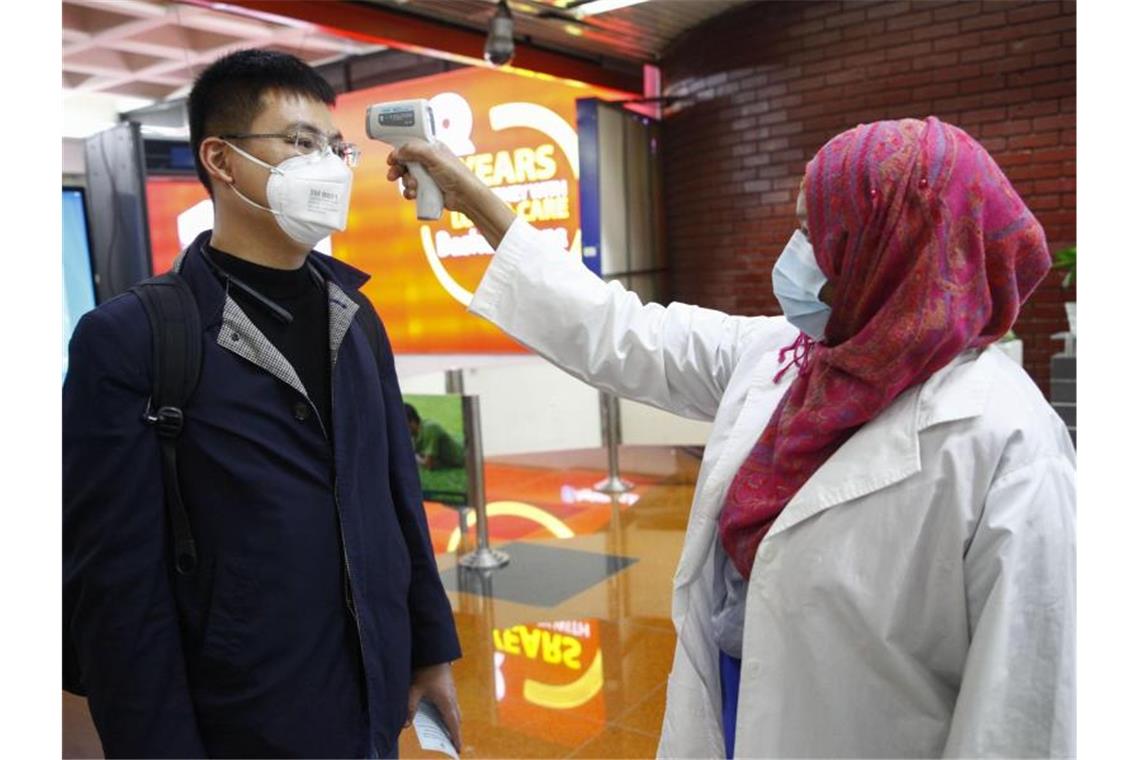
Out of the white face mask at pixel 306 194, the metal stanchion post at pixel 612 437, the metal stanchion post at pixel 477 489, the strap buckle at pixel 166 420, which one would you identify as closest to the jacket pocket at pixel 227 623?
the strap buckle at pixel 166 420

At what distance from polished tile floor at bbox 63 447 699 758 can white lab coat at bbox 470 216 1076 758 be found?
5.51 feet

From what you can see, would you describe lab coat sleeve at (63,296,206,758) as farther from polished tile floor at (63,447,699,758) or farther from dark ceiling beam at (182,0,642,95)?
dark ceiling beam at (182,0,642,95)

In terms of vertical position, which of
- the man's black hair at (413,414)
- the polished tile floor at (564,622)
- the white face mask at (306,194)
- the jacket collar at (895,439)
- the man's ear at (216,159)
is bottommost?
the polished tile floor at (564,622)

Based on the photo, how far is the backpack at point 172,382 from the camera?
3.94 feet

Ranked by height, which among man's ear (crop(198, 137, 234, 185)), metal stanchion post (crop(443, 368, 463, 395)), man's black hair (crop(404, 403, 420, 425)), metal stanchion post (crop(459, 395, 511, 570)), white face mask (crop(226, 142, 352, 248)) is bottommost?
metal stanchion post (crop(459, 395, 511, 570))

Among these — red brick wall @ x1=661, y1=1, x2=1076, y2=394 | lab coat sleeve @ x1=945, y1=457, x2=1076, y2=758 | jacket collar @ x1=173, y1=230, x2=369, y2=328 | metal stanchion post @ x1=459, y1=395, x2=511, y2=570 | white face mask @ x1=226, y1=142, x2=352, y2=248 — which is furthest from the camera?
red brick wall @ x1=661, y1=1, x2=1076, y2=394

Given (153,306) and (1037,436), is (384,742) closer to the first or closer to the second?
(153,306)

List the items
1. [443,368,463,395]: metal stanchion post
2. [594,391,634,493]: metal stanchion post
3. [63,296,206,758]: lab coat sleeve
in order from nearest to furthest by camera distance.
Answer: [63,296,206,758]: lab coat sleeve
[443,368,463,395]: metal stanchion post
[594,391,634,493]: metal stanchion post

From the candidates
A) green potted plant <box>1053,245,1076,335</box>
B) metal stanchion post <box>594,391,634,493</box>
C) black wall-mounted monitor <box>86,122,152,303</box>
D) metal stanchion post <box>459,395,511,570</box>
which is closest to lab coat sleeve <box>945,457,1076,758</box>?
black wall-mounted monitor <box>86,122,152,303</box>

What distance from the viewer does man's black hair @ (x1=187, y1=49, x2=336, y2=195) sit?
56.9 inches

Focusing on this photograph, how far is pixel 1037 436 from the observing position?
3.37 ft

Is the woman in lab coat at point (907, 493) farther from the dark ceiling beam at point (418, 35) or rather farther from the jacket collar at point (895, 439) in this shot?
the dark ceiling beam at point (418, 35)

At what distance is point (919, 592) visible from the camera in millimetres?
1057

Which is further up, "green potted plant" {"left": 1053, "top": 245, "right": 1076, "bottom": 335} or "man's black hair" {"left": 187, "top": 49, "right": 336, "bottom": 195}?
"man's black hair" {"left": 187, "top": 49, "right": 336, "bottom": 195}
